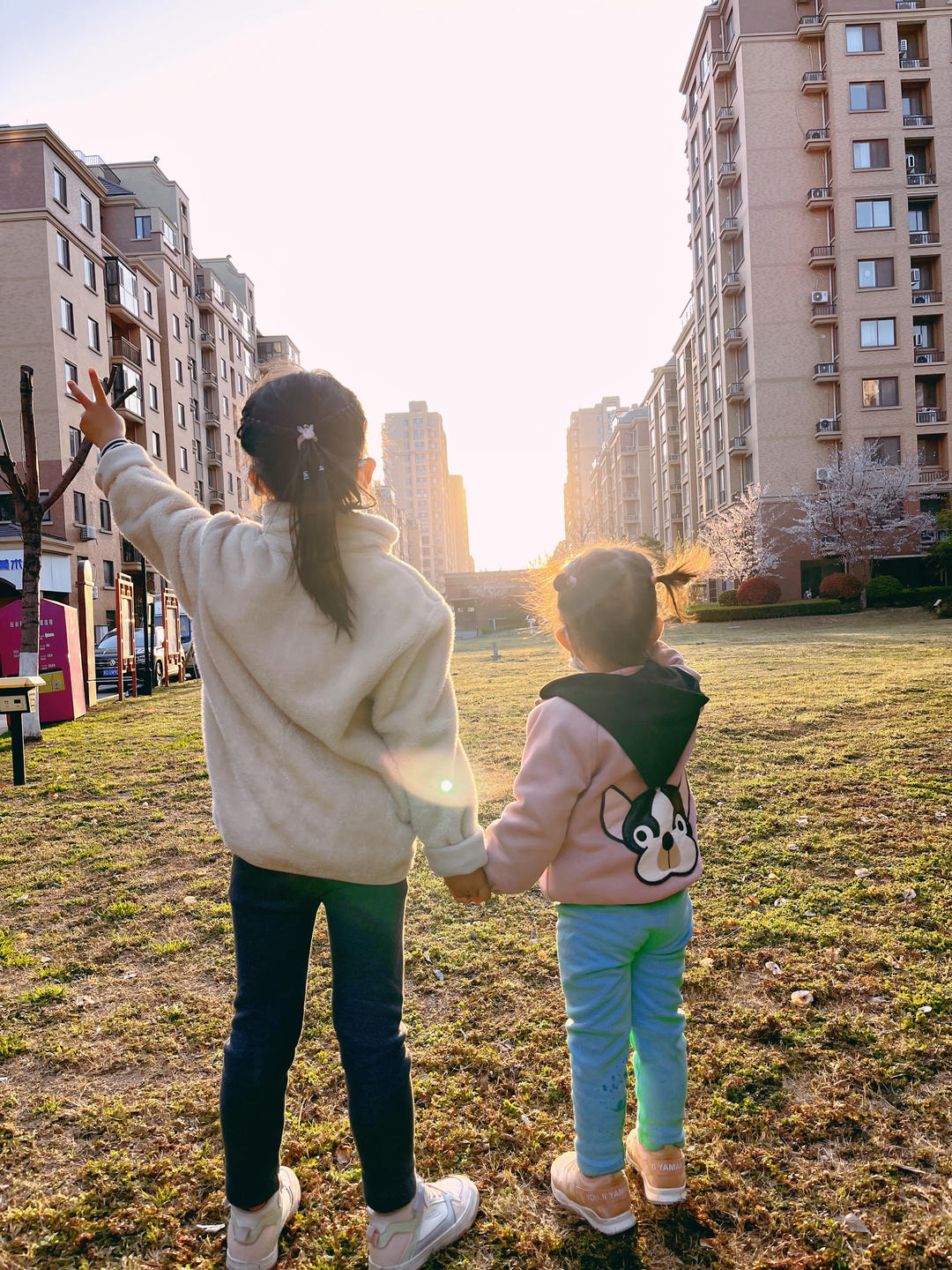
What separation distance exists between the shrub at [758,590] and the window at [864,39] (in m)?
25.9

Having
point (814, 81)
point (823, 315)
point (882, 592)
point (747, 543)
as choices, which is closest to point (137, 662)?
point (882, 592)

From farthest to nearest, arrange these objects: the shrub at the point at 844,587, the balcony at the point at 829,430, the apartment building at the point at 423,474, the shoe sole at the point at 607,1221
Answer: the apartment building at the point at 423,474 → the balcony at the point at 829,430 → the shrub at the point at 844,587 → the shoe sole at the point at 607,1221

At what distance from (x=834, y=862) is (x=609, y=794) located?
3075mm

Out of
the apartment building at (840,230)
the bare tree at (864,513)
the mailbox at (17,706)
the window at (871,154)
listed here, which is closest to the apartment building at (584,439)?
the apartment building at (840,230)

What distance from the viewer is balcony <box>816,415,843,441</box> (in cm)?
3716

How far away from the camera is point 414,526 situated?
139000 mm

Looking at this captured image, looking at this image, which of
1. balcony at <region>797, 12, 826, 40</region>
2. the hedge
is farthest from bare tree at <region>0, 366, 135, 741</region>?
balcony at <region>797, 12, 826, 40</region>

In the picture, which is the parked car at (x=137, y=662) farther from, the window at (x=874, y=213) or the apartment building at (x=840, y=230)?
the window at (x=874, y=213)

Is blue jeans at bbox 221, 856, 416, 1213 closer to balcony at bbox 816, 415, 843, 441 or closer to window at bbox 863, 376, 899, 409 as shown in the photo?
balcony at bbox 816, 415, 843, 441

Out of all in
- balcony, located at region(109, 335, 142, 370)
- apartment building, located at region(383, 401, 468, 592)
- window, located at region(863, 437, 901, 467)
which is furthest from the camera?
apartment building, located at region(383, 401, 468, 592)

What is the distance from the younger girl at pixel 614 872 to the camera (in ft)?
5.99

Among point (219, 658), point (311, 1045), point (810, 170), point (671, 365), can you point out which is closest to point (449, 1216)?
point (311, 1045)

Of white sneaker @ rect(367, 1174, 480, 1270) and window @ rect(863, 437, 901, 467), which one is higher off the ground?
window @ rect(863, 437, 901, 467)

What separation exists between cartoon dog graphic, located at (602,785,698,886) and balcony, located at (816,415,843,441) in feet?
131
